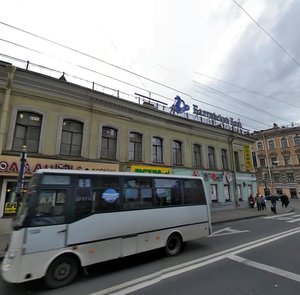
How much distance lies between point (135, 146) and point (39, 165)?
7.29m

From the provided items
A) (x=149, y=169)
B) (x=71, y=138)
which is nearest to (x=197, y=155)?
(x=149, y=169)

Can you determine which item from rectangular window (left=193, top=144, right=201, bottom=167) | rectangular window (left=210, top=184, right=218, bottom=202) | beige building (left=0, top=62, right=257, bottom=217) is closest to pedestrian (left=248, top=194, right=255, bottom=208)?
beige building (left=0, top=62, right=257, bottom=217)

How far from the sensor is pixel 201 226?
359 inches

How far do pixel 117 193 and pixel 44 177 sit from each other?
2.22 m

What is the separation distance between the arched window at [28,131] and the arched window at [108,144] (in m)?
4.24

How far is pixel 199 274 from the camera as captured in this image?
233 inches

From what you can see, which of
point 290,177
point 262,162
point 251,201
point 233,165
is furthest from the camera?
point 262,162

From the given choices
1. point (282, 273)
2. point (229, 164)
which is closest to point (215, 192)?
point (229, 164)

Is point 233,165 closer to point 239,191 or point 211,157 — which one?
point 239,191

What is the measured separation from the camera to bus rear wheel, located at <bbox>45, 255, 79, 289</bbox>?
5.43 meters

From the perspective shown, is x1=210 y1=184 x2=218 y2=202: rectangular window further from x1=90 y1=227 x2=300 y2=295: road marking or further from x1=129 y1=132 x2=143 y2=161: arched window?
x1=90 y1=227 x2=300 y2=295: road marking

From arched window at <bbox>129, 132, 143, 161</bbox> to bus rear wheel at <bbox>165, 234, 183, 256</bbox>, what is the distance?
31.2 ft

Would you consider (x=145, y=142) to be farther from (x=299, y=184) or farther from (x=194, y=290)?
(x=299, y=184)

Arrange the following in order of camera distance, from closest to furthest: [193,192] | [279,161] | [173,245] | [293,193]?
[173,245] < [193,192] < [293,193] < [279,161]
